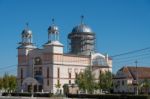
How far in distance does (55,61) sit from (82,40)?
13886 mm

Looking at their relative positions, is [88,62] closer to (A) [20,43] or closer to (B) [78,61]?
(B) [78,61]

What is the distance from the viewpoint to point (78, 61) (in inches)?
4614

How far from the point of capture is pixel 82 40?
121375mm

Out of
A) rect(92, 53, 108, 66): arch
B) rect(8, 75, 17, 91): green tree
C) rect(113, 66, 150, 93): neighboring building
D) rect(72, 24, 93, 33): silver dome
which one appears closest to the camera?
rect(113, 66, 150, 93): neighboring building

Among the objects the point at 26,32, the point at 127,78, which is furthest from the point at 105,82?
the point at 26,32

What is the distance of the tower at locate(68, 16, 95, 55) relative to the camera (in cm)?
12138

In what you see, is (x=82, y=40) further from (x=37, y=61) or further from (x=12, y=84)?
(x=12, y=84)

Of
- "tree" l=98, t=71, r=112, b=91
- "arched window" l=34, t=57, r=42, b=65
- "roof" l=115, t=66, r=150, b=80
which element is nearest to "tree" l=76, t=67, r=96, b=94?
"tree" l=98, t=71, r=112, b=91

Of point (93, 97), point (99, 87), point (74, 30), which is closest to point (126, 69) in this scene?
point (99, 87)

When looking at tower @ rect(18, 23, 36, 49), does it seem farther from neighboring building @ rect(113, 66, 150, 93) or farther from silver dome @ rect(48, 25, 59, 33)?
neighboring building @ rect(113, 66, 150, 93)

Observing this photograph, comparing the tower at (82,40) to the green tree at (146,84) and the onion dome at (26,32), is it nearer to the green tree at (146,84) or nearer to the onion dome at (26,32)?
the onion dome at (26,32)

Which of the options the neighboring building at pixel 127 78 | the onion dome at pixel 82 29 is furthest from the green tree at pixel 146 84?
the onion dome at pixel 82 29

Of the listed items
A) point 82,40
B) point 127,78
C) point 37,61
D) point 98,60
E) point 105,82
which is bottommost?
point 105,82

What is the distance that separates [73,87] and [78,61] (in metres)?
11.0
